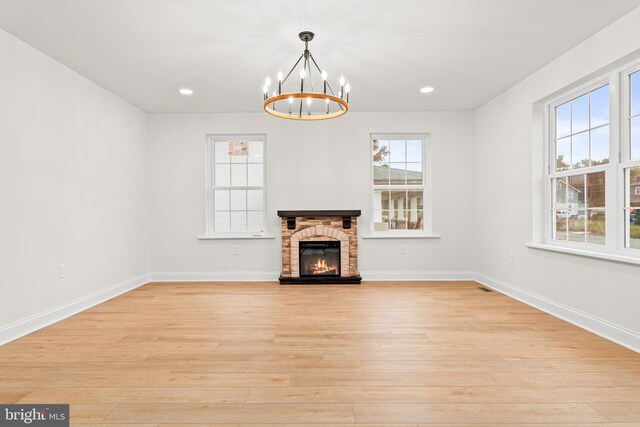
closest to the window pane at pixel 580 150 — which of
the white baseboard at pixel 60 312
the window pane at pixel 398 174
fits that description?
the window pane at pixel 398 174

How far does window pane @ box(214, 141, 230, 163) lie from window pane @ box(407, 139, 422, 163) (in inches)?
110

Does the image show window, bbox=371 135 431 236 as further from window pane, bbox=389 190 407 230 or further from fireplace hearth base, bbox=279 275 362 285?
fireplace hearth base, bbox=279 275 362 285

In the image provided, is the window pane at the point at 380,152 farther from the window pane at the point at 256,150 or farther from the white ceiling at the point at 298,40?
the window pane at the point at 256,150

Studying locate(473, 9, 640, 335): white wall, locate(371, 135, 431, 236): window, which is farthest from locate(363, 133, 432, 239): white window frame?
locate(473, 9, 640, 335): white wall

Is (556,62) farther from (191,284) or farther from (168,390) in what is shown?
(191,284)

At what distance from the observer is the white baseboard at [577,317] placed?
8.45 feet

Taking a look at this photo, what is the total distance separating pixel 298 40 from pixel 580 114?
2760 millimetres

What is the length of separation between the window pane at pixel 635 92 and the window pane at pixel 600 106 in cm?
20

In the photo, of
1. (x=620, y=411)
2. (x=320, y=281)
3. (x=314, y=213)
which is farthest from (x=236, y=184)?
(x=620, y=411)

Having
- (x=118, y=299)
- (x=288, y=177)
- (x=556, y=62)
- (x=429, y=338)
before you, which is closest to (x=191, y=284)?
(x=118, y=299)

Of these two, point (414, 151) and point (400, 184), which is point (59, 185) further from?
point (414, 151)

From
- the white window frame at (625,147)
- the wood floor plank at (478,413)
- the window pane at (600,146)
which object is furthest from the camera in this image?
the window pane at (600,146)

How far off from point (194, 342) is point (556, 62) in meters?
4.21

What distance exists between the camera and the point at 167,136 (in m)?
5.03
